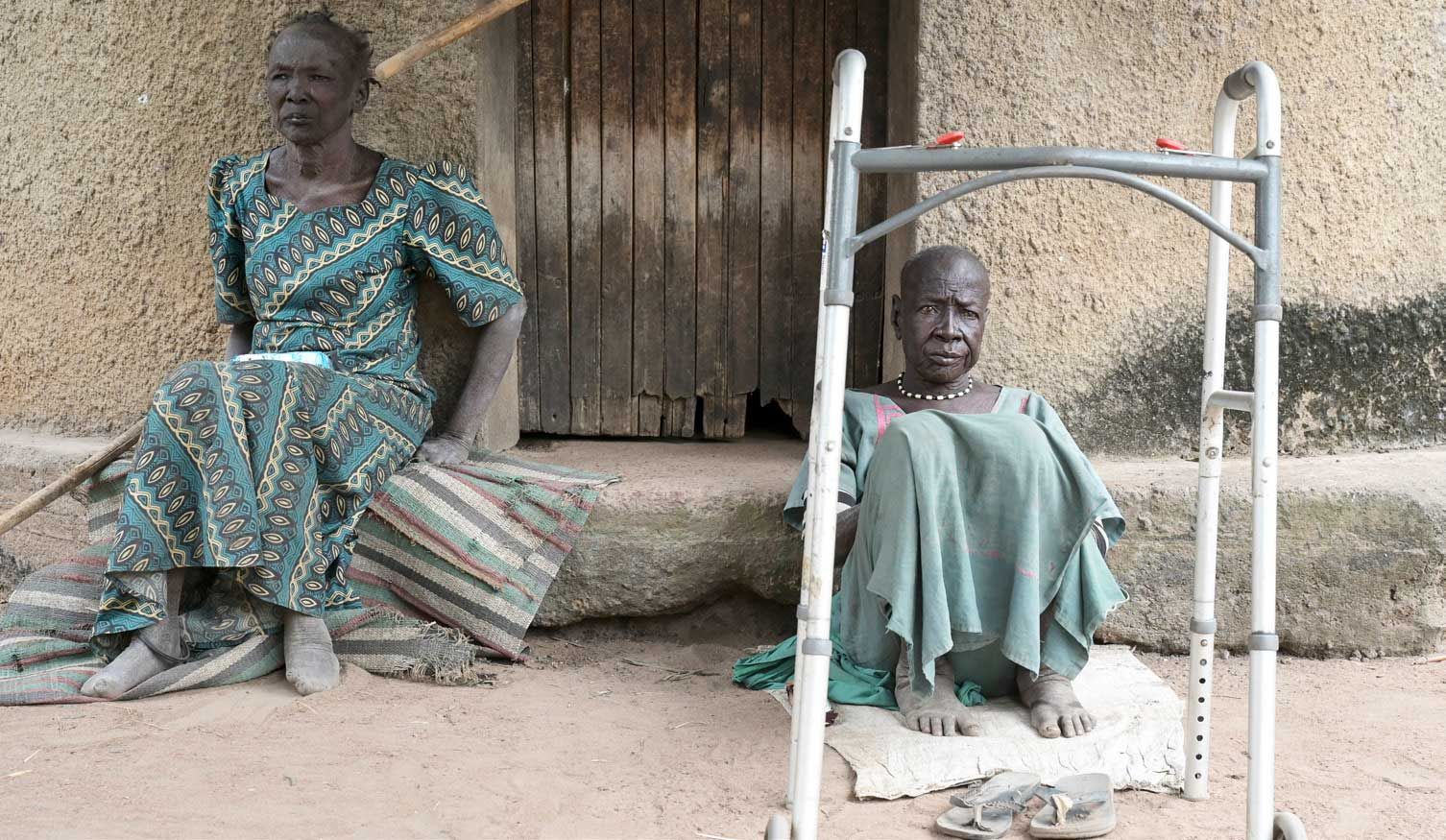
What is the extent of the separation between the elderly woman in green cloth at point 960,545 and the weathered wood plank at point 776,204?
3.19ft

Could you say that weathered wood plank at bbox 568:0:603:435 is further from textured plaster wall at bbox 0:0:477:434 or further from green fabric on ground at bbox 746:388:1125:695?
green fabric on ground at bbox 746:388:1125:695

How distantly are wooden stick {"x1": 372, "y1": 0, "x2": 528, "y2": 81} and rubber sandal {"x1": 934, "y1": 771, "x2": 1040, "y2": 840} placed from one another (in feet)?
6.53

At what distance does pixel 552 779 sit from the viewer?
2.46 metres

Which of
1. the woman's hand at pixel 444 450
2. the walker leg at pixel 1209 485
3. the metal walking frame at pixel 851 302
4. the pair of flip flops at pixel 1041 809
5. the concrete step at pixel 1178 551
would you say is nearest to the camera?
the metal walking frame at pixel 851 302

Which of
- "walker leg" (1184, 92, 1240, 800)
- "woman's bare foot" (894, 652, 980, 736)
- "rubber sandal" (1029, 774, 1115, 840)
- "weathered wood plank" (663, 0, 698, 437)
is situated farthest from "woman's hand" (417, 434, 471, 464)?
"walker leg" (1184, 92, 1240, 800)

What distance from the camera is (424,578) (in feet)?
10.5

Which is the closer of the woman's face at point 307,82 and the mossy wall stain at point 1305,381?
the woman's face at point 307,82

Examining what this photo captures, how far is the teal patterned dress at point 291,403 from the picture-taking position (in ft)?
9.40

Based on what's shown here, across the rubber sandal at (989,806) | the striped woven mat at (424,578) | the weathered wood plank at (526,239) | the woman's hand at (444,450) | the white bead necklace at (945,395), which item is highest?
the weathered wood plank at (526,239)

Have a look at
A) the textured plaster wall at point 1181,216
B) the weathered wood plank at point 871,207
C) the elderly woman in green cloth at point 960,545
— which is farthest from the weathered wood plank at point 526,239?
the elderly woman in green cloth at point 960,545

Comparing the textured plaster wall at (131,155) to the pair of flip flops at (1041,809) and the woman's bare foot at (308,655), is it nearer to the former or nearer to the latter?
the woman's bare foot at (308,655)

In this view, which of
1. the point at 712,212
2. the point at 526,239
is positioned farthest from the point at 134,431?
the point at 712,212

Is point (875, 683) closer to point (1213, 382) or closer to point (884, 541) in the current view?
point (884, 541)

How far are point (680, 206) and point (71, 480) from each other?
1.76 metres
